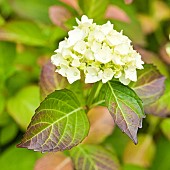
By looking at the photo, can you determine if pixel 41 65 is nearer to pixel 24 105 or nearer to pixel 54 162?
pixel 24 105

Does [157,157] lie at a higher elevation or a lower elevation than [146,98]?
lower

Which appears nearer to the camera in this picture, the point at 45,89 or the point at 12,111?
the point at 45,89

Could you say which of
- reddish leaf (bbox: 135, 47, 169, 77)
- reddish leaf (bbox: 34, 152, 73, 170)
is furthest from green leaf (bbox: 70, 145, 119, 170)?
reddish leaf (bbox: 135, 47, 169, 77)

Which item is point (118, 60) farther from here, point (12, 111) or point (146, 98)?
point (12, 111)

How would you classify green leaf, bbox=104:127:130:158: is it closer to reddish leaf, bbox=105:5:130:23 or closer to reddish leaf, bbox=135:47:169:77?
reddish leaf, bbox=135:47:169:77

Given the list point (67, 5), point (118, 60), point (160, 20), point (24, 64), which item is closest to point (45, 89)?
point (118, 60)

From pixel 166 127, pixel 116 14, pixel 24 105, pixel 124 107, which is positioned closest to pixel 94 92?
pixel 124 107
